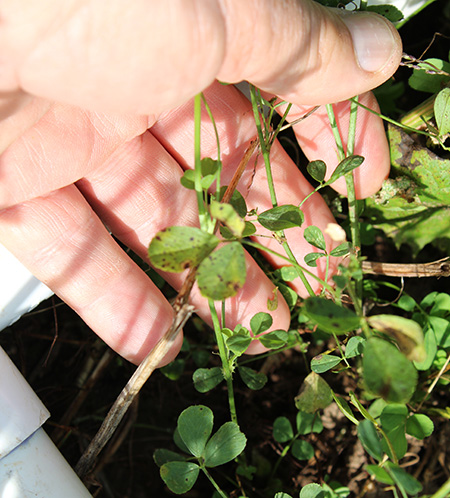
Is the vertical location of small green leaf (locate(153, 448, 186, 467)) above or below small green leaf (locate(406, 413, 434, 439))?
above

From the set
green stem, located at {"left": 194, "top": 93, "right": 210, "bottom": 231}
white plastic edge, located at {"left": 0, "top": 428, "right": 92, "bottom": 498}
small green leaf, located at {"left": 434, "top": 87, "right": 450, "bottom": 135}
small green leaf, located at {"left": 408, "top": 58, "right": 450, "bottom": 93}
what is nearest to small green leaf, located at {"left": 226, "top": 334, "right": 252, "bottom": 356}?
green stem, located at {"left": 194, "top": 93, "right": 210, "bottom": 231}

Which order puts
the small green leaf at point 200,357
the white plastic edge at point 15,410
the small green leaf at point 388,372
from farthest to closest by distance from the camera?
the small green leaf at point 200,357, the white plastic edge at point 15,410, the small green leaf at point 388,372

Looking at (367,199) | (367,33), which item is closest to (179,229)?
(367,33)

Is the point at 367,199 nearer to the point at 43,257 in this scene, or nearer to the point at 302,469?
the point at 302,469

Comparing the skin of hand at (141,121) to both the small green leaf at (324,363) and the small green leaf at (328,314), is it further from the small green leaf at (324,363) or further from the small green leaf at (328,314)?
the small green leaf at (328,314)

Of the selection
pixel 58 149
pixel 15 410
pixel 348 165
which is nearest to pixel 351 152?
pixel 348 165

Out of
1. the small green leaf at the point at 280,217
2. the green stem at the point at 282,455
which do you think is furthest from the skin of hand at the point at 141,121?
the green stem at the point at 282,455

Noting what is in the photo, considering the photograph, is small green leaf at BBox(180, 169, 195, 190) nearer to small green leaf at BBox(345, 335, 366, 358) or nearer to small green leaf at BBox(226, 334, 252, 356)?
small green leaf at BBox(226, 334, 252, 356)
